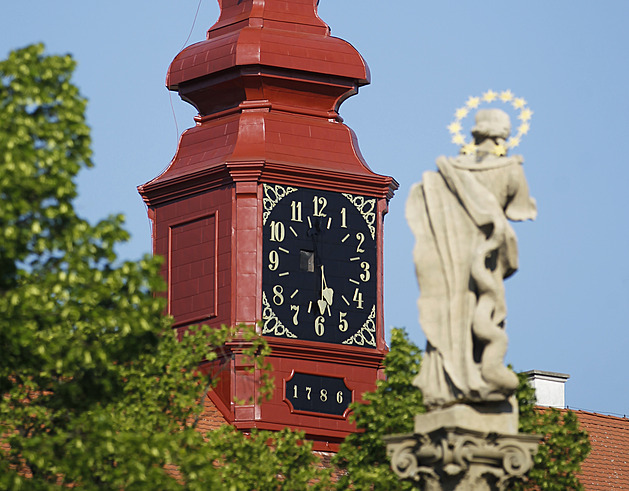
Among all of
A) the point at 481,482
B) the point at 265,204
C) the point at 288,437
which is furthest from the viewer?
the point at 265,204

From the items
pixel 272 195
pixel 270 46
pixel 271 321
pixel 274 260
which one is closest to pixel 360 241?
pixel 274 260

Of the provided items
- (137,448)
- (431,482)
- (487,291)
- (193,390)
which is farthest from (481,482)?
(193,390)

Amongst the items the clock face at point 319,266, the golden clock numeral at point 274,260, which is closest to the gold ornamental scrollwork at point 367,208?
the clock face at point 319,266

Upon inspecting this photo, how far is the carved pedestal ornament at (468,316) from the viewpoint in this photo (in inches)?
886

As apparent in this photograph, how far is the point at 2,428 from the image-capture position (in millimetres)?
27188

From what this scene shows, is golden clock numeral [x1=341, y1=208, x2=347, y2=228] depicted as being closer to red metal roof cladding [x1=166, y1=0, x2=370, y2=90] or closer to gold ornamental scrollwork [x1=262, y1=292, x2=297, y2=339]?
gold ornamental scrollwork [x1=262, y1=292, x2=297, y2=339]

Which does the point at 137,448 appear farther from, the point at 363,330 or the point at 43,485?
the point at 363,330

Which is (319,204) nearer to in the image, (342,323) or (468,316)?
(342,323)

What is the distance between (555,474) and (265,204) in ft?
47.3

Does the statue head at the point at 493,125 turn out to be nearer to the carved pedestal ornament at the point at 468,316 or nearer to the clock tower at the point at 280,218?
the carved pedestal ornament at the point at 468,316

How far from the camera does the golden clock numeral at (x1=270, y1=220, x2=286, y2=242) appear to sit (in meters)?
49.8

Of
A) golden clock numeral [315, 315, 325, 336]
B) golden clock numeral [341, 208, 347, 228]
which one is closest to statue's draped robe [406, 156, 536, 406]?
golden clock numeral [315, 315, 325, 336]

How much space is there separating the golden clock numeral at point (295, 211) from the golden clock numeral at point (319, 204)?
1.39ft

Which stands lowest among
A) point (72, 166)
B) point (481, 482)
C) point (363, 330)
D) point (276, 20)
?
point (481, 482)
